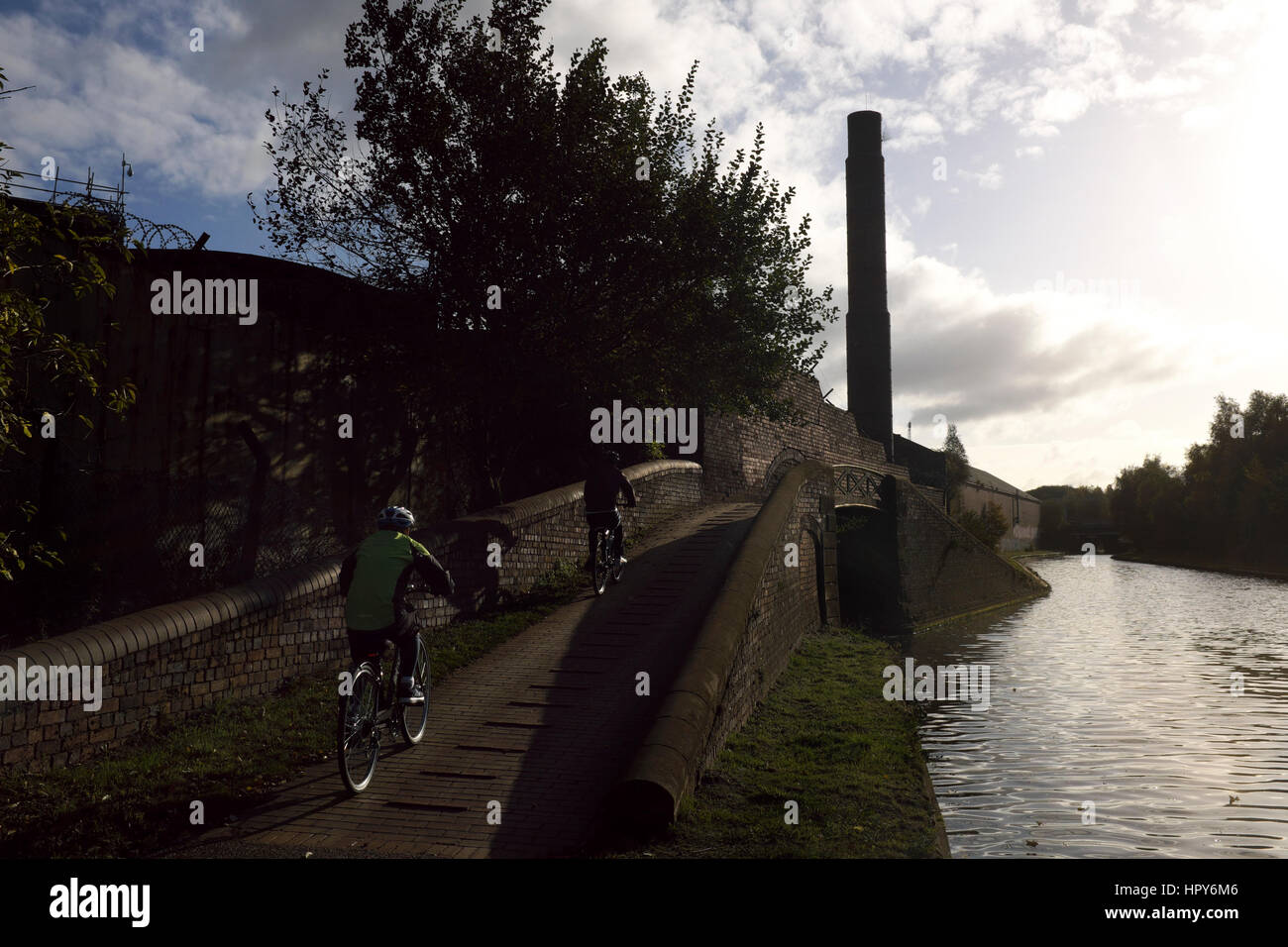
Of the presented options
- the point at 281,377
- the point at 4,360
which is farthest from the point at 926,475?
the point at 4,360

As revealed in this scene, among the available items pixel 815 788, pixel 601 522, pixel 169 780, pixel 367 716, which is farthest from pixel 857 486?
pixel 169 780

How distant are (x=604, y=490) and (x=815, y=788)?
213 inches

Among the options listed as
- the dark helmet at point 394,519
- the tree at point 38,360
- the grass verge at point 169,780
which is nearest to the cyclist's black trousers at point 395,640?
the dark helmet at point 394,519

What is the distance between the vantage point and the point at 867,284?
119 feet

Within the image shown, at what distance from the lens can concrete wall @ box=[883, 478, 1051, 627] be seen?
23219 mm

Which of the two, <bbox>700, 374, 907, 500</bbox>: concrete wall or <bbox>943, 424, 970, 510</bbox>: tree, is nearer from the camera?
<bbox>700, 374, 907, 500</bbox>: concrete wall

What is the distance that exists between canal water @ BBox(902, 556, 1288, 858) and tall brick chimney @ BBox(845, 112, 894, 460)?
16.0 meters

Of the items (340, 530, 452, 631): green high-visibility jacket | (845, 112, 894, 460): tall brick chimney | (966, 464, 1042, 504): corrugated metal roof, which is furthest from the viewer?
(966, 464, 1042, 504): corrugated metal roof

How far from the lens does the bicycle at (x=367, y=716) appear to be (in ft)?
19.9

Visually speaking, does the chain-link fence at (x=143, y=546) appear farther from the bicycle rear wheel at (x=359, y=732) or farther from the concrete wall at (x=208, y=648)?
the bicycle rear wheel at (x=359, y=732)

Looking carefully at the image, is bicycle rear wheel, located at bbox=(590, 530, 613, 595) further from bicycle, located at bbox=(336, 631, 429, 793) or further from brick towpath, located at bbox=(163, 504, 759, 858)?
bicycle, located at bbox=(336, 631, 429, 793)

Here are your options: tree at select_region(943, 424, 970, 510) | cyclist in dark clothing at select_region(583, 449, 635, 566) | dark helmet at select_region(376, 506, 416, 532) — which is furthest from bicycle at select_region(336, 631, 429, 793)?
tree at select_region(943, 424, 970, 510)

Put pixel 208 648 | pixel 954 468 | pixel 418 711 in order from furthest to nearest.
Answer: pixel 954 468 < pixel 208 648 < pixel 418 711

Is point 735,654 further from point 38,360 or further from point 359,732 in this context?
point 38,360
